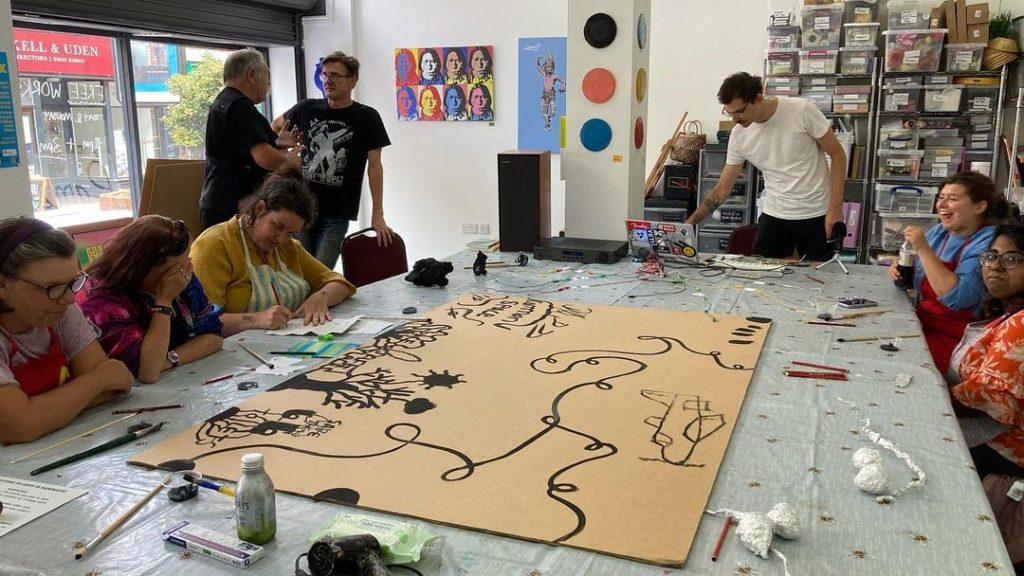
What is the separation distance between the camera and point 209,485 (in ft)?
4.60

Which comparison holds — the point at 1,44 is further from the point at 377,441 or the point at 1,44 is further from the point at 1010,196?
the point at 1010,196

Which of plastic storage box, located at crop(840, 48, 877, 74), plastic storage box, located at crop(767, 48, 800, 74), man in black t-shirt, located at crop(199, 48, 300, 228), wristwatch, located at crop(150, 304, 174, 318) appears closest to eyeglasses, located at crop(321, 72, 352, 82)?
man in black t-shirt, located at crop(199, 48, 300, 228)

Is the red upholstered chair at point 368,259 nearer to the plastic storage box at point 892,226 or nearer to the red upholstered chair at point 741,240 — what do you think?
the red upholstered chair at point 741,240

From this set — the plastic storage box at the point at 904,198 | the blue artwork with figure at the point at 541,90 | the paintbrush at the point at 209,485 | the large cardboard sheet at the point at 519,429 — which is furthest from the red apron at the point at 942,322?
the blue artwork with figure at the point at 541,90

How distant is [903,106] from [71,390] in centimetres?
522

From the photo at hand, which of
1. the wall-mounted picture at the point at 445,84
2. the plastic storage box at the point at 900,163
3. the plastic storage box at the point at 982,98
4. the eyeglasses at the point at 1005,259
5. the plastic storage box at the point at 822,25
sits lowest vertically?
the eyeglasses at the point at 1005,259

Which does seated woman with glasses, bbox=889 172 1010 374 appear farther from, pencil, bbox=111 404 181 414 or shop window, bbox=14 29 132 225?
shop window, bbox=14 29 132 225

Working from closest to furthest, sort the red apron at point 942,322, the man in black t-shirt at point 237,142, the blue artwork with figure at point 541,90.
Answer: the red apron at point 942,322 < the man in black t-shirt at point 237,142 < the blue artwork with figure at point 541,90

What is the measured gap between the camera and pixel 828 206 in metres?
3.71

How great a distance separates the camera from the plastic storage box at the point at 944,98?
16.7ft

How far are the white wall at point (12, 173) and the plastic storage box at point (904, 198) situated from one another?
5.09m

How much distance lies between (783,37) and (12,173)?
15.2ft

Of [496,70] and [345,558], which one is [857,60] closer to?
[496,70]

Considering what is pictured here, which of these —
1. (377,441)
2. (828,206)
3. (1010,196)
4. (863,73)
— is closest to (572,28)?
(828,206)
